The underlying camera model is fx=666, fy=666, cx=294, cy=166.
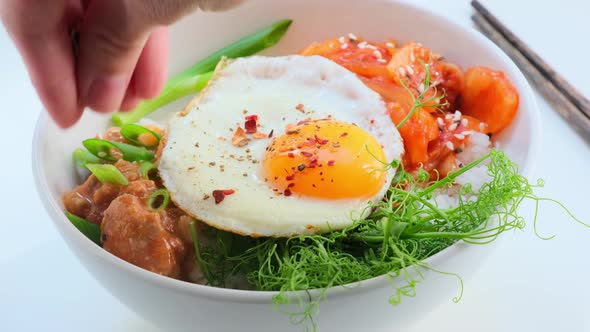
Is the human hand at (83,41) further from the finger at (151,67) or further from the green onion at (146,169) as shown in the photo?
the green onion at (146,169)

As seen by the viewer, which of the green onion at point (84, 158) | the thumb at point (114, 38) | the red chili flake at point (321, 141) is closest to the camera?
the thumb at point (114, 38)

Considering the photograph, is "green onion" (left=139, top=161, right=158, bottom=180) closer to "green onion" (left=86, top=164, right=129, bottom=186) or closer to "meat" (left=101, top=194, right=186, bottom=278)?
"green onion" (left=86, top=164, right=129, bottom=186)

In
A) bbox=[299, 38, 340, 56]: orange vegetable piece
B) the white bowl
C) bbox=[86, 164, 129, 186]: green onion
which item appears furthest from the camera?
bbox=[299, 38, 340, 56]: orange vegetable piece

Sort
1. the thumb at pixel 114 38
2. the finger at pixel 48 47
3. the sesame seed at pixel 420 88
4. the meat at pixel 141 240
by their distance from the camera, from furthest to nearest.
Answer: the sesame seed at pixel 420 88, the meat at pixel 141 240, the finger at pixel 48 47, the thumb at pixel 114 38

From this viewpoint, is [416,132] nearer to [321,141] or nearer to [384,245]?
[321,141]

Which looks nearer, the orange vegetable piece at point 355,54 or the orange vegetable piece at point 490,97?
the orange vegetable piece at point 490,97

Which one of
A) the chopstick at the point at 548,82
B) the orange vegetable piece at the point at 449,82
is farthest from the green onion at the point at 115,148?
the chopstick at the point at 548,82

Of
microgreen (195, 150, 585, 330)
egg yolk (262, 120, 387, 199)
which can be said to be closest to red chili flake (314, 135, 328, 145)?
egg yolk (262, 120, 387, 199)
